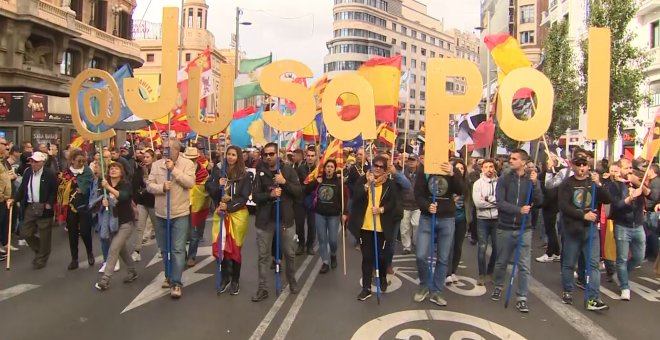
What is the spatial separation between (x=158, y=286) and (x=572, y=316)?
5209 mm

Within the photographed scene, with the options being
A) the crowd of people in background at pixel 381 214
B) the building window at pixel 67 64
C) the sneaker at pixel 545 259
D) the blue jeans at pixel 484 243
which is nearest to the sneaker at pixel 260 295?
the crowd of people in background at pixel 381 214

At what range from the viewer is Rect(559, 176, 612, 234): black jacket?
5.96 m

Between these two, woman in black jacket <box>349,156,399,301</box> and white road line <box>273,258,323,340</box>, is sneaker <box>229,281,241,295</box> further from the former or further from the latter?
woman in black jacket <box>349,156,399,301</box>

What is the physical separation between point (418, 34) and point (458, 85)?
14.4 meters

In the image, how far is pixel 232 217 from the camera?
251 inches

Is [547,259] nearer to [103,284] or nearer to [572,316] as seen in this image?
[572,316]

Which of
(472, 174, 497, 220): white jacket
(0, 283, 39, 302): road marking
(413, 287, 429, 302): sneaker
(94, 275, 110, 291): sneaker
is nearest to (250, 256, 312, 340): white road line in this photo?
(413, 287, 429, 302): sneaker

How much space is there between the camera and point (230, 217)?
21.0 feet

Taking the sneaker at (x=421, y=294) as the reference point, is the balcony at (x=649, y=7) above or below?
above

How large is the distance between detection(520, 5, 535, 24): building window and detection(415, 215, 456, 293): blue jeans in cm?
5669

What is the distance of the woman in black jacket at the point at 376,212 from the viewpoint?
6.27m

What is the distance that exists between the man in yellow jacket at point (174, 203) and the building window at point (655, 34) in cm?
2592

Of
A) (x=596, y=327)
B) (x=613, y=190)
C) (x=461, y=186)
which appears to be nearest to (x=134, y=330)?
(x=461, y=186)

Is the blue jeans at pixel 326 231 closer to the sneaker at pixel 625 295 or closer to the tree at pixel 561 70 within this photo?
the sneaker at pixel 625 295
